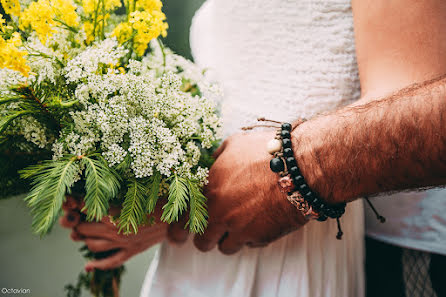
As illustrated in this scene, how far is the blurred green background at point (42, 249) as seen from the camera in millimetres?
1277

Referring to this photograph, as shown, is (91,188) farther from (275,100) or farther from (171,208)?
(275,100)

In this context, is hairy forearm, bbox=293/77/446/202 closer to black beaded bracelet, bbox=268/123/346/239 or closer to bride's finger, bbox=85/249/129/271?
black beaded bracelet, bbox=268/123/346/239

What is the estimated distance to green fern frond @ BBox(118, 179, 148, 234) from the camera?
499mm

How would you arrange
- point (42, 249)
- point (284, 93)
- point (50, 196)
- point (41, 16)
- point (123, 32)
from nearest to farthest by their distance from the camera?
point (50, 196) → point (41, 16) → point (123, 32) → point (284, 93) → point (42, 249)

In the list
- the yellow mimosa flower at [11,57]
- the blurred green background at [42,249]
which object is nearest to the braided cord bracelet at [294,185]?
the yellow mimosa flower at [11,57]

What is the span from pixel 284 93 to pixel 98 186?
20.6 inches

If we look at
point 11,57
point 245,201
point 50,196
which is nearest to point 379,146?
point 245,201

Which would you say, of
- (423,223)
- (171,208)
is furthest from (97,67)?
(423,223)

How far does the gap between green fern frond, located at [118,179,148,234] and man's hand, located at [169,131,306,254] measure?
207mm

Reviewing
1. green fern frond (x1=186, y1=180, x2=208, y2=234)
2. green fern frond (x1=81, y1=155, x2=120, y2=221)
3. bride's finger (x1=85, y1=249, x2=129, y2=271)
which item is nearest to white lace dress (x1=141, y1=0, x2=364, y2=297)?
bride's finger (x1=85, y1=249, x2=129, y2=271)

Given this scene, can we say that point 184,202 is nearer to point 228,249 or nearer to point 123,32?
point 228,249

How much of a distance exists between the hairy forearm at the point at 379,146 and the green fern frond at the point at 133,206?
32 cm

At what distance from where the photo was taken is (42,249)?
1424mm

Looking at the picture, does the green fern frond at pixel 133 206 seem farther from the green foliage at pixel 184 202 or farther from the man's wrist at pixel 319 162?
the man's wrist at pixel 319 162
